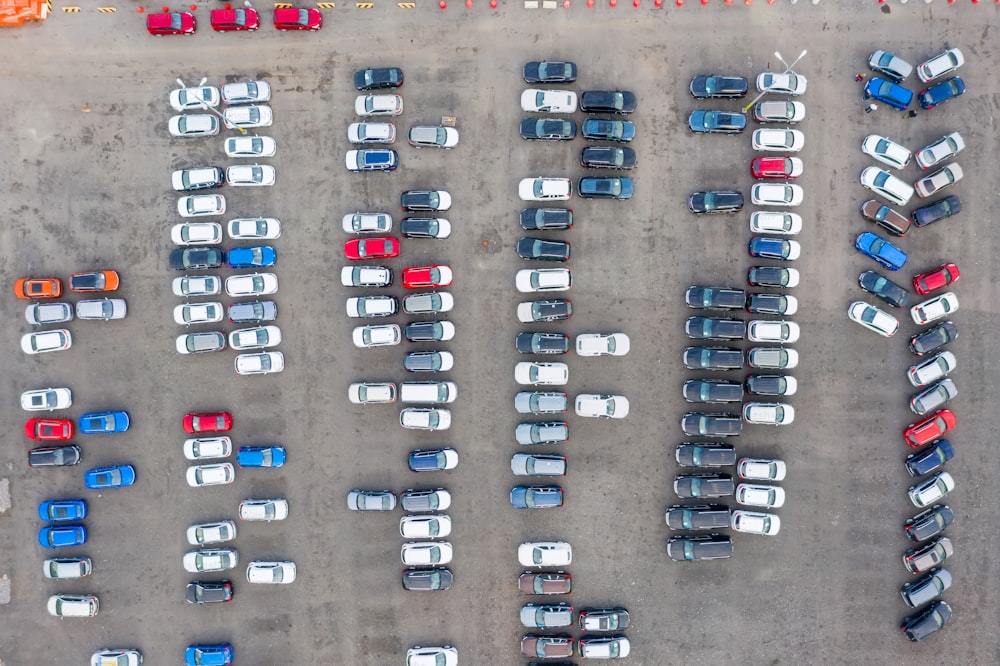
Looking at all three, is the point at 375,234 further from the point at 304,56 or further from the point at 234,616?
the point at 234,616

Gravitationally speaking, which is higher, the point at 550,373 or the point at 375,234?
the point at 375,234

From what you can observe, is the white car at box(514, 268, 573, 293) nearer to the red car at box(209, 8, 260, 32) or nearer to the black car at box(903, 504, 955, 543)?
the red car at box(209, 8, 260, 32)

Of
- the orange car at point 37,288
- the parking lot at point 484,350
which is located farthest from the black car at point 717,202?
the orange car at point 37,288

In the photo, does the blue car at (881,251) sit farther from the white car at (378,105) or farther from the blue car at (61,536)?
the blue car at (61,536)

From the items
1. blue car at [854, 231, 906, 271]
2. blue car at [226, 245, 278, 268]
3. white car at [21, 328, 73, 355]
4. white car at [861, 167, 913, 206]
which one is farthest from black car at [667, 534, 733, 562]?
white car at [21, 328, 73, 355]

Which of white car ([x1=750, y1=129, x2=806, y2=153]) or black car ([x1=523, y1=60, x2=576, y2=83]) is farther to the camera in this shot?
black car ([x1=523, y1=60, x2=576, y2=83])

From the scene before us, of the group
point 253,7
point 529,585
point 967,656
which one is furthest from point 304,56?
point 967,656
